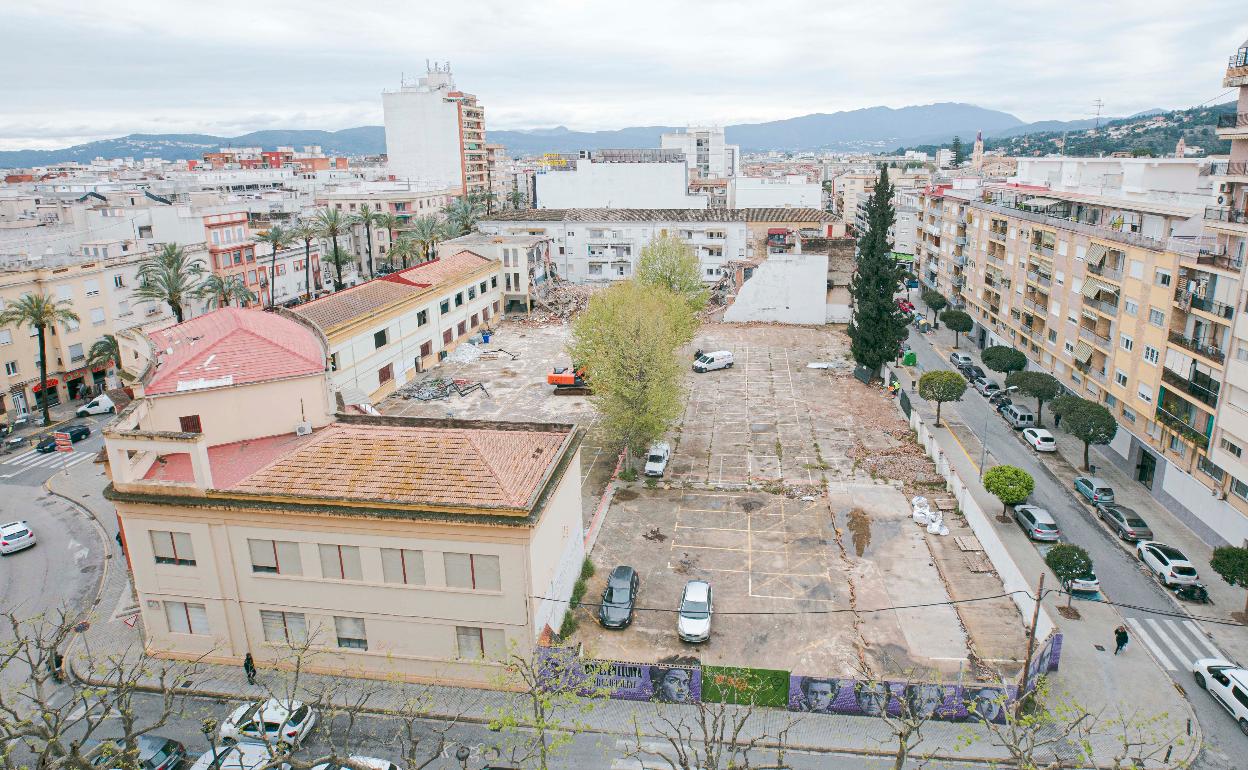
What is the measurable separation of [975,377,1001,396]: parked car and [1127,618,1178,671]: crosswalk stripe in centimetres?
3042

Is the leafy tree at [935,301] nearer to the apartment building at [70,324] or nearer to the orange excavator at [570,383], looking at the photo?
the orange excavator at [570,383]

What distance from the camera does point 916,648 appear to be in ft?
95.0

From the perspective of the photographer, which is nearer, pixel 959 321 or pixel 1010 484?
pixel 1010 484

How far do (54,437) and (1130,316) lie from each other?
6948 cm

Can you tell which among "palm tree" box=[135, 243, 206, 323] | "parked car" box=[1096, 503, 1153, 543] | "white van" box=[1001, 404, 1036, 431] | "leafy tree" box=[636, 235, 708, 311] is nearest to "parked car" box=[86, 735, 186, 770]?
"parked car" box=[1096, 503, 1153, 543]

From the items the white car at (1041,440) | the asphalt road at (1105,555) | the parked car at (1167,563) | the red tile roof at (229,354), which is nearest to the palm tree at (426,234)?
the red tile roof at (229,354)

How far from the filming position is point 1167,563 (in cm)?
3356

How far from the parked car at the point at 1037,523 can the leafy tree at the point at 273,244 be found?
6634 centimetres

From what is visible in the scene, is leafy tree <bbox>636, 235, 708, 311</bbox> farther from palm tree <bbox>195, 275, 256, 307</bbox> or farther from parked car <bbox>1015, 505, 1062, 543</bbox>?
parked car <bbox>1015, 505, 1062, 543</bbox>

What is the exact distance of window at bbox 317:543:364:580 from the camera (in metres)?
26.8

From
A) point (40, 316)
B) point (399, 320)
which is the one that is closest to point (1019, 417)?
point (399, 320)

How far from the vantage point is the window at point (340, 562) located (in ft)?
87.9

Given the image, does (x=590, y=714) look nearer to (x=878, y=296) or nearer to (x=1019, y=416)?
(x=1019, y=416)

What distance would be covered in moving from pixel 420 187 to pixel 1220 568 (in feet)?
417
